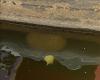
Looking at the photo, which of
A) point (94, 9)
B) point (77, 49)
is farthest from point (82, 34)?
point (94, 9)

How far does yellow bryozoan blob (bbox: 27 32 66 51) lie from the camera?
301cm

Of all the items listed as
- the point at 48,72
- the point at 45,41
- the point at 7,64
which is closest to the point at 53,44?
the point at 45,41

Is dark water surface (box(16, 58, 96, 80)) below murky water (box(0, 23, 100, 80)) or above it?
below

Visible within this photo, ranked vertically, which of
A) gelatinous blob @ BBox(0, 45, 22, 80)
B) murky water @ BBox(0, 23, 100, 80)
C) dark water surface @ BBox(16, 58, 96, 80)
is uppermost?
murky water @ BBox(0, 23, 100, 80)

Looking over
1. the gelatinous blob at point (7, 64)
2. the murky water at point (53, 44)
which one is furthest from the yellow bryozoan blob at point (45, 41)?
the gelatinous blob at point (7, 64)

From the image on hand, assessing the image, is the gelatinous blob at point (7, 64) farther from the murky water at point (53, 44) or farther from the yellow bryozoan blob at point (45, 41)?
the yellow bryozoan blob at point (45, 41)

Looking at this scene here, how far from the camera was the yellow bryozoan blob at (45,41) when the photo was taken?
3010 millimetres

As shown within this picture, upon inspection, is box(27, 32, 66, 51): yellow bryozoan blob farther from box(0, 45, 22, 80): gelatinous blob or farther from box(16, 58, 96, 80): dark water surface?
box(16, 58, 96, 80): dark water surface

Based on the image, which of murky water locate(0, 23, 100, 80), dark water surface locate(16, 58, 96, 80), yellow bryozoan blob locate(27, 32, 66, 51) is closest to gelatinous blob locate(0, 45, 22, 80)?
murky water locate(0, 23, 100, 80)

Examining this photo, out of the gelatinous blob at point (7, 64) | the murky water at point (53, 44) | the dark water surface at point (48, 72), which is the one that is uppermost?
the murky water at point (53, 44)

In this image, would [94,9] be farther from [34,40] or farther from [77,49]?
[34,40]

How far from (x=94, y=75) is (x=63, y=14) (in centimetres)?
133

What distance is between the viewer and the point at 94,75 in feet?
13.6

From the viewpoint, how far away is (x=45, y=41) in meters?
3.06
